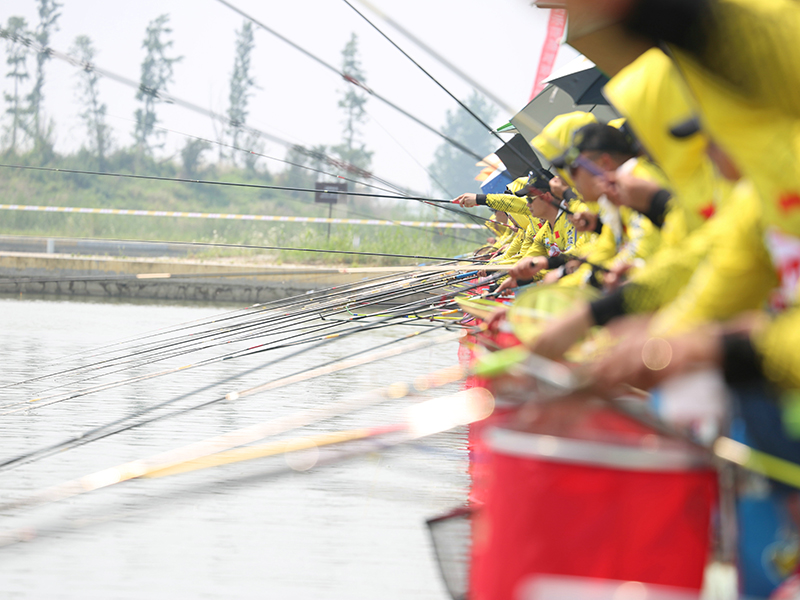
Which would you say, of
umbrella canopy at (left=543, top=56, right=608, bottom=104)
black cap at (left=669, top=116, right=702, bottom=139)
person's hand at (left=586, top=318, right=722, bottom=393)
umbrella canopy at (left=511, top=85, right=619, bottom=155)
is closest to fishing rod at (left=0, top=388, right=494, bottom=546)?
person's hand at (left=586, top=318, right=722, bottom=393)

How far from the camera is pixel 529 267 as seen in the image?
4109mm

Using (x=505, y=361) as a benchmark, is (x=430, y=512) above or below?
below

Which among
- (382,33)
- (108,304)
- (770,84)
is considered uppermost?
(382,33)

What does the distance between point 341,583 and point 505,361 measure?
1.84 metres

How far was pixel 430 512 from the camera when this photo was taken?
4020 millimetres

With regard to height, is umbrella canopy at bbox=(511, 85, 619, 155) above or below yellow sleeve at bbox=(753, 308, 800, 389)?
above

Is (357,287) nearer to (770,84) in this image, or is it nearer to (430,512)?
(430,512)

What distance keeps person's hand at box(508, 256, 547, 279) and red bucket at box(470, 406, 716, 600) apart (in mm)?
2559

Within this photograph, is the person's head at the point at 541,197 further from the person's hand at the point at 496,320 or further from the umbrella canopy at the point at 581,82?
the person's hand at the point at 496,320

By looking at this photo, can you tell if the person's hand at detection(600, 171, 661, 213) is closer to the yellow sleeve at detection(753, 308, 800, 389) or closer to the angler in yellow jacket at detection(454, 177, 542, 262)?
the yellow sleeve at detection(753, 308, 800, 389)

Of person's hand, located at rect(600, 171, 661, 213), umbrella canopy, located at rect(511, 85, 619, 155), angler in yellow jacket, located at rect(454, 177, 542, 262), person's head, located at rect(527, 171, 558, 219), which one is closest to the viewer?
person's hand, located at rect(600, 171, 661, 213)

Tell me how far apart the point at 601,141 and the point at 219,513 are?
1983 mm

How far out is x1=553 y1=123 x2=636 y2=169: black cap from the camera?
10.4 feet

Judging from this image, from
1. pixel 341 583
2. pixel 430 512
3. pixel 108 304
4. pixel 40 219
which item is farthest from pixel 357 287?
pixel 40 219
